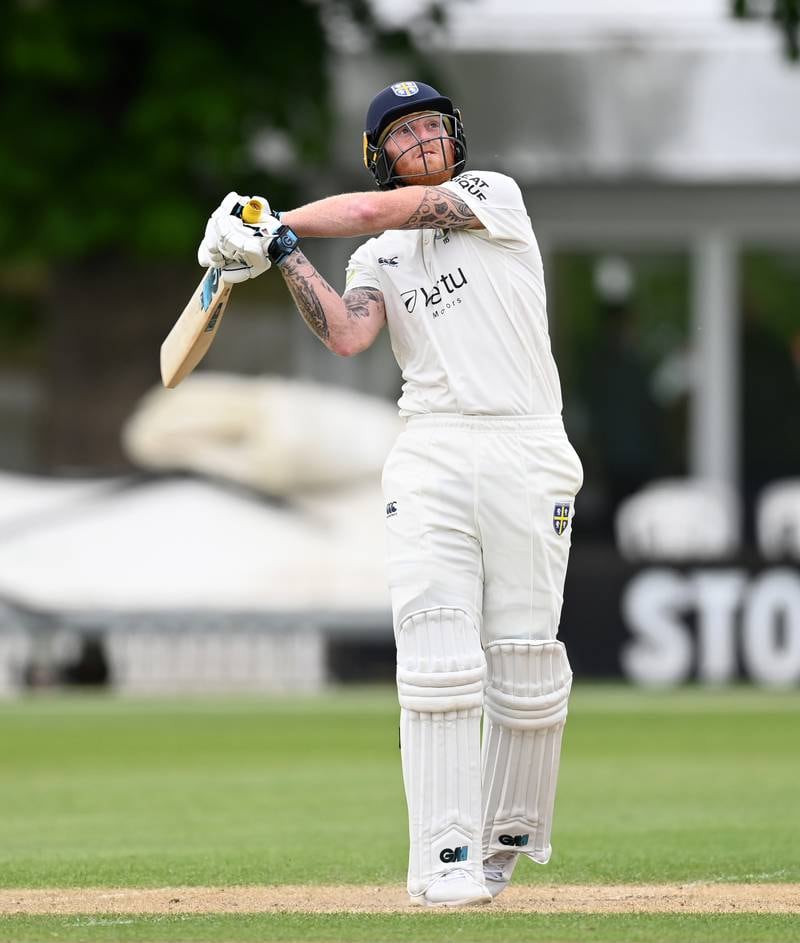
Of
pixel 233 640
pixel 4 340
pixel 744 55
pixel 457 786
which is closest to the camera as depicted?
pixel 457 786

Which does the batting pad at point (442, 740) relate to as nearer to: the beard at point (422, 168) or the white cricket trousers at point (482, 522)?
the white cricket trousers at point (482, 522)

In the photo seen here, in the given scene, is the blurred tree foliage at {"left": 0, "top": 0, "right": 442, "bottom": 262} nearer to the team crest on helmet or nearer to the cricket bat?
the cricket bat

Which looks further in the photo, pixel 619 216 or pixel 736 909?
pixel 619 216

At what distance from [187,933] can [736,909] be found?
1321 millimetres

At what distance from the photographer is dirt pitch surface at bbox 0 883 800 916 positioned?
5.38 m

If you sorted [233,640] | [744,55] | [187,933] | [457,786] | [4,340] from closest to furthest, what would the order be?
[187,933] < [457,786] < [233,640] < [744,55] < [4,340]

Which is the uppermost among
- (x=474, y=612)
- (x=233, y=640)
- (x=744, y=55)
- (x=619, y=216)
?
(x=744, y=55)

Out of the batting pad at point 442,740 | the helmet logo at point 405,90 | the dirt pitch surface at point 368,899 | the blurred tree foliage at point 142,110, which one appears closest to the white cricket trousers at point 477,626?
the batting pad at point 442,740

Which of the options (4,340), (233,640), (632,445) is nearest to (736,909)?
(233,640)

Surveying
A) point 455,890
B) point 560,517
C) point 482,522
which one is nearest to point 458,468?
point 482,522

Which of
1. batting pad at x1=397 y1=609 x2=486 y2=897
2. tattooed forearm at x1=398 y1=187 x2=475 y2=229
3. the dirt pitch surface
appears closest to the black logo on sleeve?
tattooed forearm at x1=398 y1=187 x2=475 y2=229

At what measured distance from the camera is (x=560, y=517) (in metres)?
5.51

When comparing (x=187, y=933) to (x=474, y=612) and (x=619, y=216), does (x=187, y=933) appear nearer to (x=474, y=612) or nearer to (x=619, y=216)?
(x=474, y=612)

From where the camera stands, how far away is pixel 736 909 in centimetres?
534
